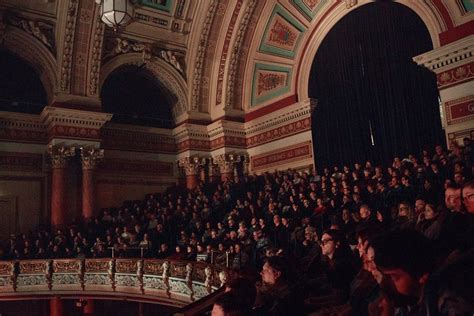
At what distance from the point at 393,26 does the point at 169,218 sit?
8.33 meters

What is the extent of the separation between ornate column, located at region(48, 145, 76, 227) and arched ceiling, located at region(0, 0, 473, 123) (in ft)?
5.26

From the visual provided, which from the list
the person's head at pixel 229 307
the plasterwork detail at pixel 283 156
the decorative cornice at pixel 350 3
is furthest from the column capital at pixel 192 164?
the person's head at pixel 229 307

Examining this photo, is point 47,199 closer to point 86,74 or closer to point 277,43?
point 86,74

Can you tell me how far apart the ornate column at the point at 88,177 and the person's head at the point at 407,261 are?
13.6 meters

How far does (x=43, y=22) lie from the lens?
14094 millimetres

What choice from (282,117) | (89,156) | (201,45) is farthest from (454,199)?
(201,45)

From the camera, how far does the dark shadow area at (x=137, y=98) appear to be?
1636cm

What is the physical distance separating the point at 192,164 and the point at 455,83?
951 cm

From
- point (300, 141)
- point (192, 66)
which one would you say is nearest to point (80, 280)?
point (300, 141)

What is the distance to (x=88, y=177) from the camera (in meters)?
14.2

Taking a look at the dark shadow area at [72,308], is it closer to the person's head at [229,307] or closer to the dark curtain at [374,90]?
A: the dark curtain at [374,90]

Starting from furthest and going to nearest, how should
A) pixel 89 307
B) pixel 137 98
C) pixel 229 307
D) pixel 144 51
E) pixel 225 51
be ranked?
pixel 137 98
pixel 225 51
pixel 144 51
pixel 89 307
pixel 229 307

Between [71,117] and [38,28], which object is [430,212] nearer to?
[71,117]

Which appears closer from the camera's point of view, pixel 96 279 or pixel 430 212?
pixel 430 212
